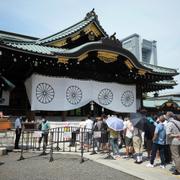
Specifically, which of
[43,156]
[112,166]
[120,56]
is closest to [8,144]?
[43,156]

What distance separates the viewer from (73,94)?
Result: 1479 cm

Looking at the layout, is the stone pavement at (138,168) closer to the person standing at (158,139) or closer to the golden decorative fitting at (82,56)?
the person standing at (158,139)

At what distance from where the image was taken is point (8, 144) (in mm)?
10828

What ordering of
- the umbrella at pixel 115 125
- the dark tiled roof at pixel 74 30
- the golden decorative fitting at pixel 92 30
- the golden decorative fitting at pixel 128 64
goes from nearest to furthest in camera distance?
the umbrella at pixel 115 125 < the golden decorative fitting at pixel 128 64 < the dark tiled roof at pixel 74 30 < the golden decorative fitting at pixel 92 30

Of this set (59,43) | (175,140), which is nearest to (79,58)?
(59,43)

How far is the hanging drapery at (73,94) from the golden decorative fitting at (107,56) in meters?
1.60

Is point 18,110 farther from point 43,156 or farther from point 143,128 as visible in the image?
point 143,128

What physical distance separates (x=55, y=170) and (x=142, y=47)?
224ft

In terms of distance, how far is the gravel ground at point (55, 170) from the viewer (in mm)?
6344

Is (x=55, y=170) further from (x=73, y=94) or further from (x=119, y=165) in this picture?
(x=73, y=94)

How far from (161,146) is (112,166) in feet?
5.63

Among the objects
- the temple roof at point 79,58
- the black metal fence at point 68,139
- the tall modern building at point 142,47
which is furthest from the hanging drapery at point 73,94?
the tall modern building at point 142,47

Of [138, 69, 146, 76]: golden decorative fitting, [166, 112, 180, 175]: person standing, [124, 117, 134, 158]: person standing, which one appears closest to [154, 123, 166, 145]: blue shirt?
[166, 112, 180, 175]: person standing

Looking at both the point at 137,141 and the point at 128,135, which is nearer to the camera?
the point at 137,141
